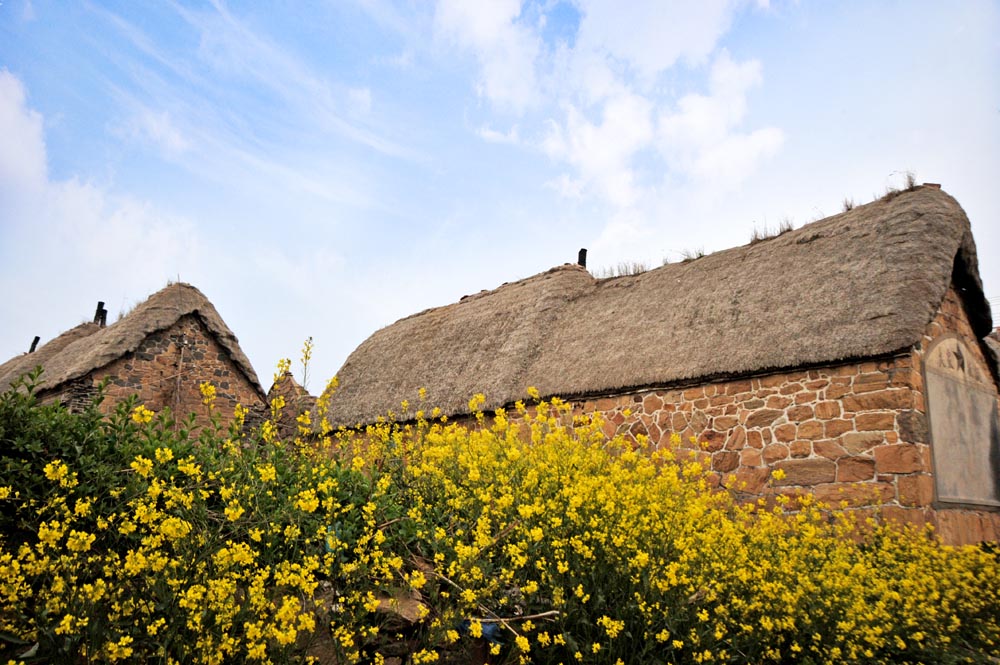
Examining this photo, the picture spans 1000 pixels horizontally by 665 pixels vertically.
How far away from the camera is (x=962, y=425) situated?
294 inches

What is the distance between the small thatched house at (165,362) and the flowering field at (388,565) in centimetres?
937

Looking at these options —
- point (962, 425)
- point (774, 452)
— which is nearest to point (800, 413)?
point (774, 452)

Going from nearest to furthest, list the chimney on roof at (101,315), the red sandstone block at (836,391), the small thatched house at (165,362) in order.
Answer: the red sandstone block at (836,391), the small thatched house at (165,362), the chimney on roof at (101,315)

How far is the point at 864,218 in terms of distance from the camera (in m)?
8.30

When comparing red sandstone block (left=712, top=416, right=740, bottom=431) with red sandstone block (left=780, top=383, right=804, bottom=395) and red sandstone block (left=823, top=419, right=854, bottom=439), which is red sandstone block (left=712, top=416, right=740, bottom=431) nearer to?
red sandstone block (left=780, top=383, right=804, bottom=395)

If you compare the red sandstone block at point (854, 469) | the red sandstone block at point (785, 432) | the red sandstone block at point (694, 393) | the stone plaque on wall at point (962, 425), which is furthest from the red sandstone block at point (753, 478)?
the stone plaque on wall at point (962, 425)

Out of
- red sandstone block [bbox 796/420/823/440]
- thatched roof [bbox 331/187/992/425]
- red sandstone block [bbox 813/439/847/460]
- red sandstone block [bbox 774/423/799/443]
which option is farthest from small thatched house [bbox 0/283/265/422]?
red sandstone block [bbox 813/439/847/460]

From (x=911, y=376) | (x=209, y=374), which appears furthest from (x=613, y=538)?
(x=209, y=374)

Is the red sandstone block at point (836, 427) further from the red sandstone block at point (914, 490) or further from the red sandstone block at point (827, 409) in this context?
the red sandstone block at point (914, 490)

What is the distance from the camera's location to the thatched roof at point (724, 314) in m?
6.95

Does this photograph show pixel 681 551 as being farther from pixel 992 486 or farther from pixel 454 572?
pixel 992 486

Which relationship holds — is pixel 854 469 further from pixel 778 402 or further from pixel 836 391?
pixel 778 402

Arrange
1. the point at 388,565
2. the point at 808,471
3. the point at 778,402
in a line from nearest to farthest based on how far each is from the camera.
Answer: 1. the point at 388,565
2. the point at 808,471
3. the point at 778,402

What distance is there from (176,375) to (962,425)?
12.1 m
